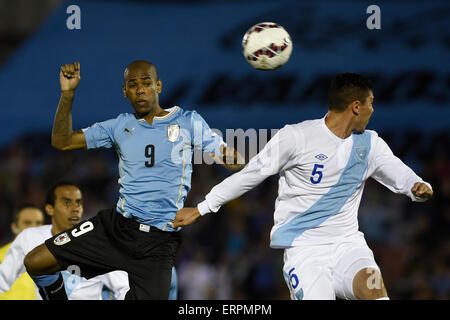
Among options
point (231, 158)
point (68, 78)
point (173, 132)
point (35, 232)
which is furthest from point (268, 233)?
point (68, 78)

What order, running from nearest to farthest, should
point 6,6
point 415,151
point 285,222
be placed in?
point 285,222 < point 415,151 < point 6,6

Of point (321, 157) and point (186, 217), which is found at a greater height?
point (321, 157)

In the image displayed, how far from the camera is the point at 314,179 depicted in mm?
5555

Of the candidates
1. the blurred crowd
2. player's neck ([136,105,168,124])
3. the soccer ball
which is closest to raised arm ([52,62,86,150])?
player's neck ([136,105,168,124])

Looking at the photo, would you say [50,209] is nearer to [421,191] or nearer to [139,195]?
[139,195]

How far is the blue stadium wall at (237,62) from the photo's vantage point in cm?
1170

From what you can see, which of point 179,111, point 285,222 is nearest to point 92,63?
point 179,111

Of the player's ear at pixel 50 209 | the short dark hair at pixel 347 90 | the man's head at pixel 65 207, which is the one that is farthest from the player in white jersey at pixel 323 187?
the player's ear at pixel 50 209

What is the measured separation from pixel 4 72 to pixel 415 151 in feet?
24.8

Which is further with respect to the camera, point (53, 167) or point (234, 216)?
point (53, 167)

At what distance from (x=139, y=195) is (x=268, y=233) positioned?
515 cm

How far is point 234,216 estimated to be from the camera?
11.3m

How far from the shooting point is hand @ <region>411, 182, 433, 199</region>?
17.8 feet
